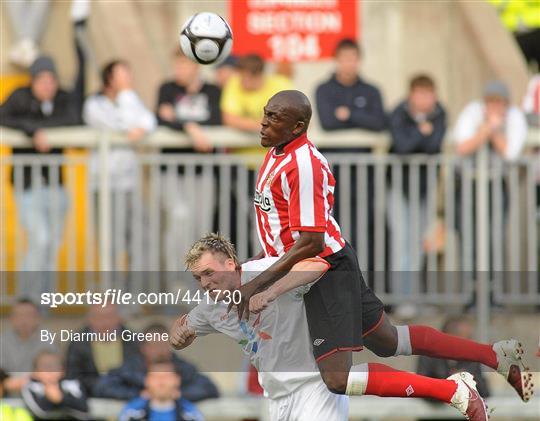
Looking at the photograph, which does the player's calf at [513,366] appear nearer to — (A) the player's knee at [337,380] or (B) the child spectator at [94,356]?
(A) the player's knee at [337,380]

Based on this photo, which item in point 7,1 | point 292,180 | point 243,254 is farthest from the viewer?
point 7,1

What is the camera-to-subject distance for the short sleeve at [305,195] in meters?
10.3

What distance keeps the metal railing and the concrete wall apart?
2.31m

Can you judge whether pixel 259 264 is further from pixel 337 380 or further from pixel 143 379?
pixel 143 379

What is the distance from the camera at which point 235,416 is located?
13883 mm

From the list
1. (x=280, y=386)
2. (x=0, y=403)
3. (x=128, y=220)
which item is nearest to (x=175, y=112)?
(x=128, y=220)

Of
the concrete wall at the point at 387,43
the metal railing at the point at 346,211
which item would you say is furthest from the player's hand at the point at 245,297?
the concrete wall at the point at 387,43

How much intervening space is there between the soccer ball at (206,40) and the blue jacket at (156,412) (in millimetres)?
2956

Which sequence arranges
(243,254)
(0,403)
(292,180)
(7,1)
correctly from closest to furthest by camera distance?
(292,180), (0,403), (243,254), (7,1)

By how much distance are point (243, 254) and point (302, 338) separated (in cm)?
393

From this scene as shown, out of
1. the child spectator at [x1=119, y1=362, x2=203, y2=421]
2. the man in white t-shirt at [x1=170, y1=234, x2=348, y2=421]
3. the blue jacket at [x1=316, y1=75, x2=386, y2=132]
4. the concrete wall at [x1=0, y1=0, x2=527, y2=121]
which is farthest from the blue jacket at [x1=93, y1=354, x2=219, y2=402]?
the concrete wall at [x1=0, y1=0, x2=527, y2=121]

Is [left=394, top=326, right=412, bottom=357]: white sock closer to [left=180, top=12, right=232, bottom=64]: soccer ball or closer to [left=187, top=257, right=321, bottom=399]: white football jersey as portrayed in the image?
[left=187, top=257, right=321, bottom=399]: white football jersey

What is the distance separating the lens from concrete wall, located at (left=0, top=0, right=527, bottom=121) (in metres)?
17.2

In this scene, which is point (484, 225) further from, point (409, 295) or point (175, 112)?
point (175, 112)
